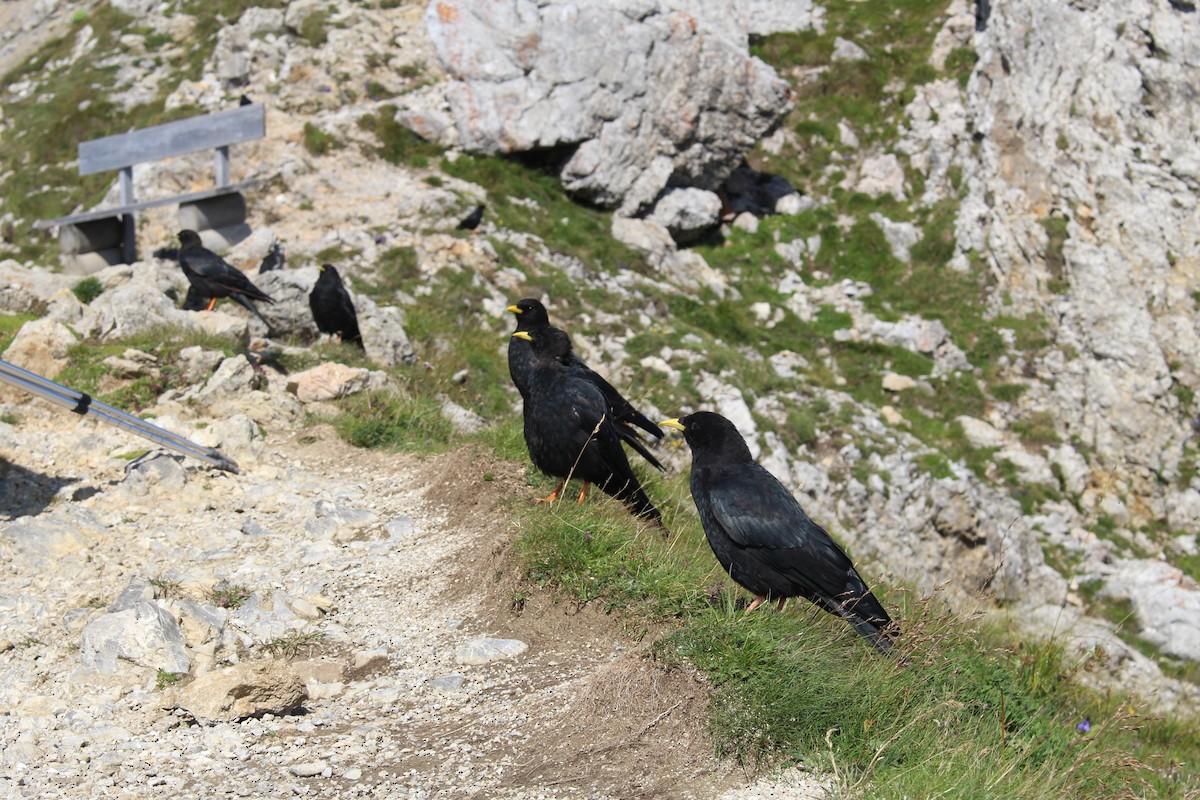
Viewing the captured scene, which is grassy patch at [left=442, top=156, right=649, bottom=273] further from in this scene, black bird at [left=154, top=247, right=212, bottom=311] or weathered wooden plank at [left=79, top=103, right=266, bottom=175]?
black bird at [left=154, top=247, right=212, bottom=311]

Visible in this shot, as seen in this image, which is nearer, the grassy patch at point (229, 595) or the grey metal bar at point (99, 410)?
the grassy patch at point (229, 595)

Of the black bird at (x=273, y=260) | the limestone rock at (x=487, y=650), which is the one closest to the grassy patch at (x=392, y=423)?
the limestone rock at (x=487, y=650)

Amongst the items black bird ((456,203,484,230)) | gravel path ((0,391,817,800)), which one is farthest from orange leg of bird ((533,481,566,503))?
black bird ((456,203,484,230))

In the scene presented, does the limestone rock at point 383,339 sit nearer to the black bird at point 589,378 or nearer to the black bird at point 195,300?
the black bird at point 195,300

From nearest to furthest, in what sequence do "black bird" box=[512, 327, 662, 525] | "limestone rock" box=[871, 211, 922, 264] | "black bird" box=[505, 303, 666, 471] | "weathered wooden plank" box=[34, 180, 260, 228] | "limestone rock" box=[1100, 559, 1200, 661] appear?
"black bird" box=[512, 327, 662, 525] → "black bird" box=[505, 303, 666, 471] → "limestone rock" box=[1100, 559, 1200, 661] → "weathered wooden plank" box=[34, 180, 260, 228] → "limestone rock" box=[871, 211, 922, 264]

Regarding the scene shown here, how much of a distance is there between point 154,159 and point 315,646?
513 inches

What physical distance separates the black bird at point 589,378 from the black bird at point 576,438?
23 cm

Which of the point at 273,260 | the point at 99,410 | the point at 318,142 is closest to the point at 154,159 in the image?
the point at 318,142

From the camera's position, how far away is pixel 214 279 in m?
11.9

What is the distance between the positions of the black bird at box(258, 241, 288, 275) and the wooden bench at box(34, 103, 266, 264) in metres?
1.29

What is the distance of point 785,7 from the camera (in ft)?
84.1

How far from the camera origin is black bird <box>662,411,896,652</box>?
5582 mm

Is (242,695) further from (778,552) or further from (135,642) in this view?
(778,552)

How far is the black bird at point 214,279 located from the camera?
11.8m
